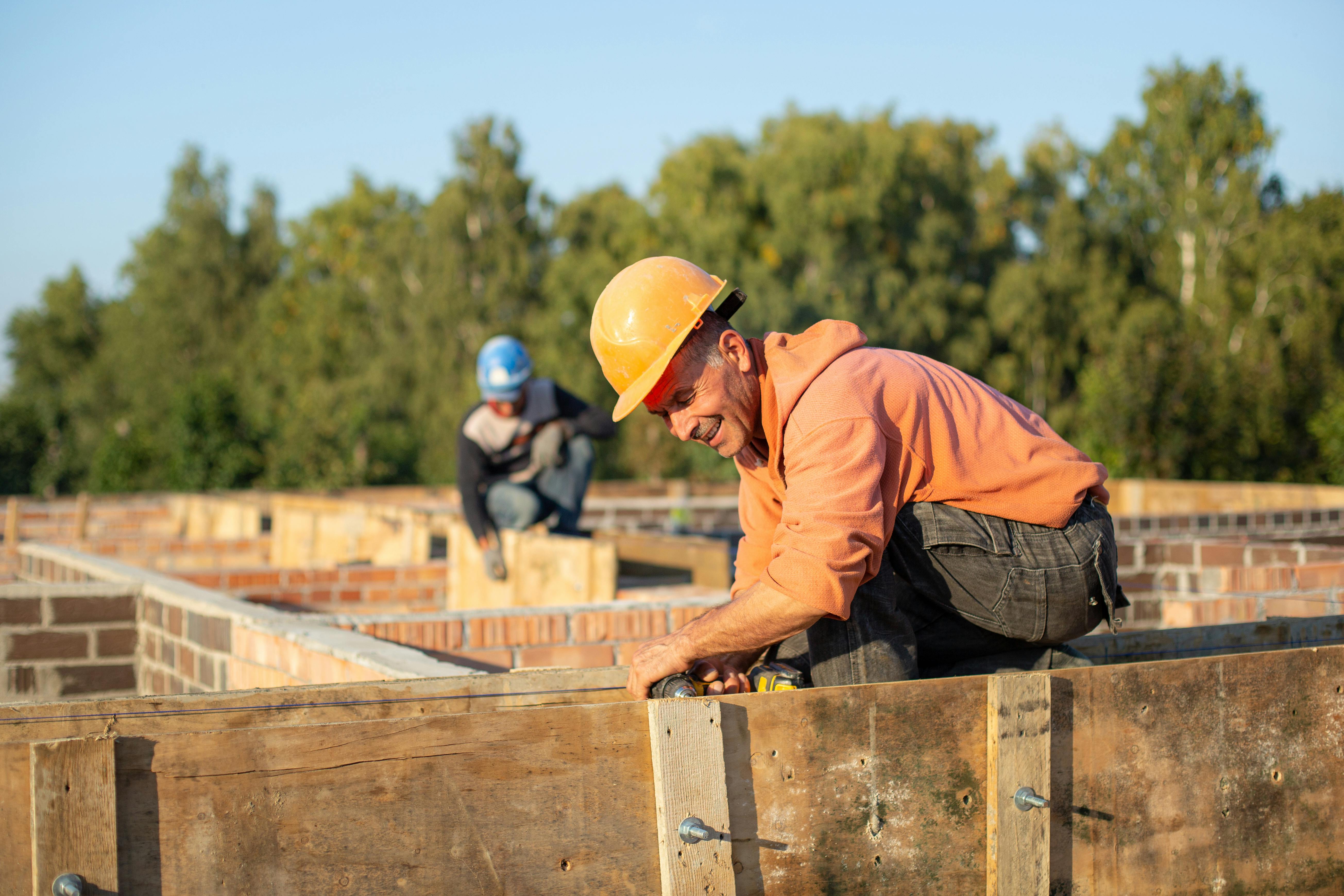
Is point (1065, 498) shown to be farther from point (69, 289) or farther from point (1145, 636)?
point (69, 289)

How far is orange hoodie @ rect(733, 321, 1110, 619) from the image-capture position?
226 centimetres

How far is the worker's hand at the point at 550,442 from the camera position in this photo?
699 centimetres

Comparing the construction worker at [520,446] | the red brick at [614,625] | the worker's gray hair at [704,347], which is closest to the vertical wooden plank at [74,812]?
the worker's gray hair at [704,347]

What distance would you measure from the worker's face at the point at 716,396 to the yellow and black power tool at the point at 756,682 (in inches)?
19.8

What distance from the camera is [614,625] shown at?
15.9 ft

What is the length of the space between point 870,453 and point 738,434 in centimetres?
36

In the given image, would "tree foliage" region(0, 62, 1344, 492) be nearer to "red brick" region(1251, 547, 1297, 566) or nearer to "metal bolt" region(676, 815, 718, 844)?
"red brick" region(1251, 547, 1297, 566)

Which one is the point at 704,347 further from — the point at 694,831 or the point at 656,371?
the point at 694,831

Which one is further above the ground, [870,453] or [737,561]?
[870,453]

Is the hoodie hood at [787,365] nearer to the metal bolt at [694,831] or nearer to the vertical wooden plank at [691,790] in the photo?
the vertical wooden plank at [691,790]

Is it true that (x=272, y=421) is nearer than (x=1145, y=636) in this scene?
No

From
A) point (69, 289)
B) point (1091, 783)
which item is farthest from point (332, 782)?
point (69, 289)

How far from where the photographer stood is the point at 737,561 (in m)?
2.97

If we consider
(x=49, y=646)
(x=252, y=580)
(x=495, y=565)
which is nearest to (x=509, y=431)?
(x=495, y=565)
